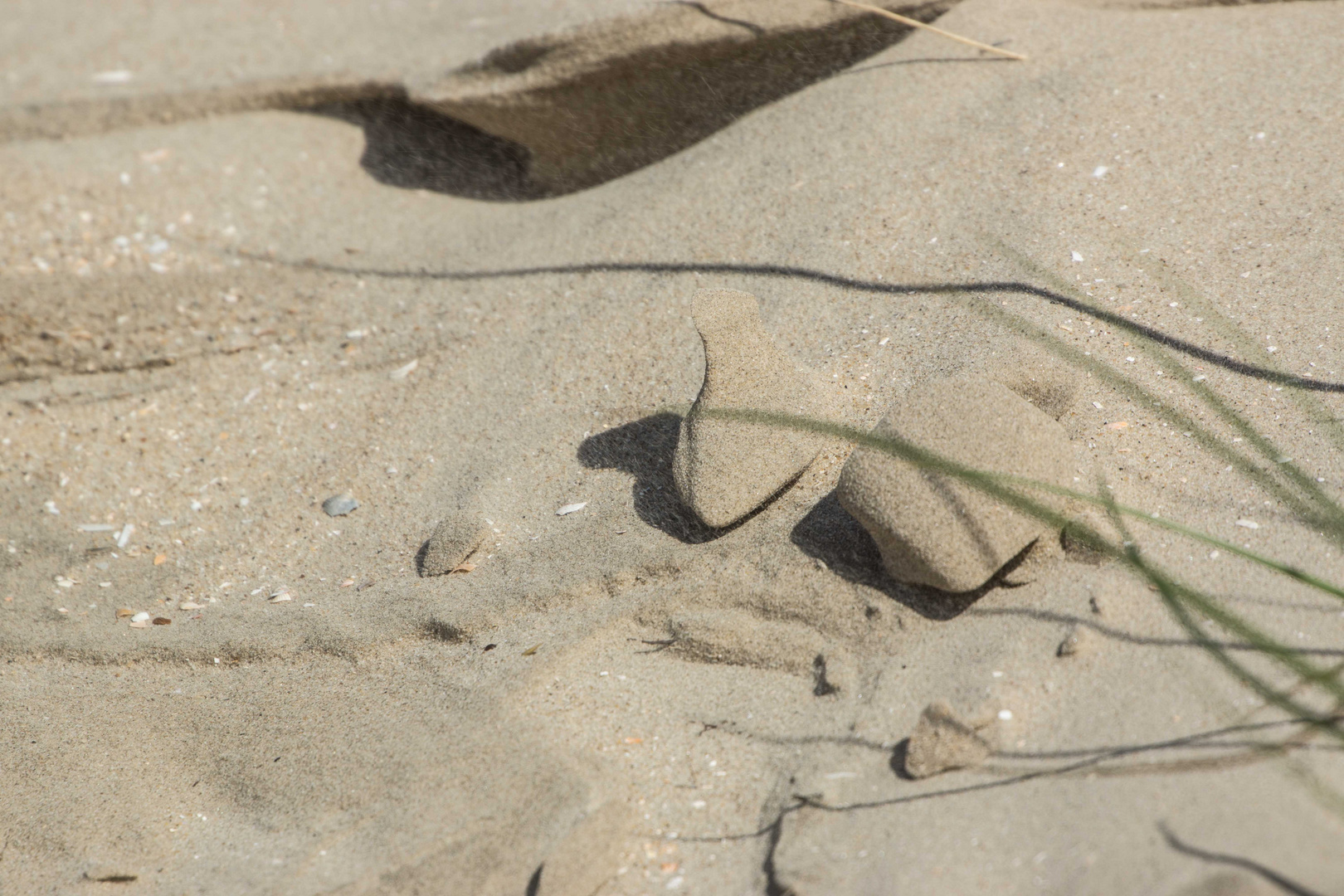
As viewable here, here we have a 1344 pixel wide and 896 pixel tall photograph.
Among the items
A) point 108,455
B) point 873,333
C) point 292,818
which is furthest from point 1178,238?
point 108,455

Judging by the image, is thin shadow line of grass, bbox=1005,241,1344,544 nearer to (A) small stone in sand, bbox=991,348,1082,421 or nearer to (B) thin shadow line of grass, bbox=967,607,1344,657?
(A) small stone in sand, bbox=991,348,1082,421

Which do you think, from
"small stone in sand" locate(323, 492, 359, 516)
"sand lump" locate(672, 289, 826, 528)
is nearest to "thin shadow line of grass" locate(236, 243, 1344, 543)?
"sand lump" locate(672, 289, 826, 528)

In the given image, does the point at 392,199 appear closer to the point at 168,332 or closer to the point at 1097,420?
the point at 168,332

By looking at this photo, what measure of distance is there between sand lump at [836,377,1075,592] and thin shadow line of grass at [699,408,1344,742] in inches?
0.7

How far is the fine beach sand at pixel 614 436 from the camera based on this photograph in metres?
1.40

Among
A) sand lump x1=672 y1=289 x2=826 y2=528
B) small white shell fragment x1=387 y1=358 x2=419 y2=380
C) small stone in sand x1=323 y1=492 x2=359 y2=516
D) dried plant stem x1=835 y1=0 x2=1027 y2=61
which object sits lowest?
small stone in sand x1=323 y1=492 x2=359 y2=516

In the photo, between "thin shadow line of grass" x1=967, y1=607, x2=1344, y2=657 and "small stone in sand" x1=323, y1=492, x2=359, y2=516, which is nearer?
"thin shadow line of grass" x1=967, y1=607, x2=1344, y2=657

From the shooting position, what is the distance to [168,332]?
2988 millimetres

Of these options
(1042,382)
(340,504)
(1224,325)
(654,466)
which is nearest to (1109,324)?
(1224,325)

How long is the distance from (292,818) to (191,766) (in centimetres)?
28

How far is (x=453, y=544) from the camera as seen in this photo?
2080 mm

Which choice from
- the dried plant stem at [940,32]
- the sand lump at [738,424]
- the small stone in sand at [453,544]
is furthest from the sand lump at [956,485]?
the dried plant stem at [940,32]

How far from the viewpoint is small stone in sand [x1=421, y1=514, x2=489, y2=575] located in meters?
2.07

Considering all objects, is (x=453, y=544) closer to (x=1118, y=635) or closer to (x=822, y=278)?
(x=822, y=278)
